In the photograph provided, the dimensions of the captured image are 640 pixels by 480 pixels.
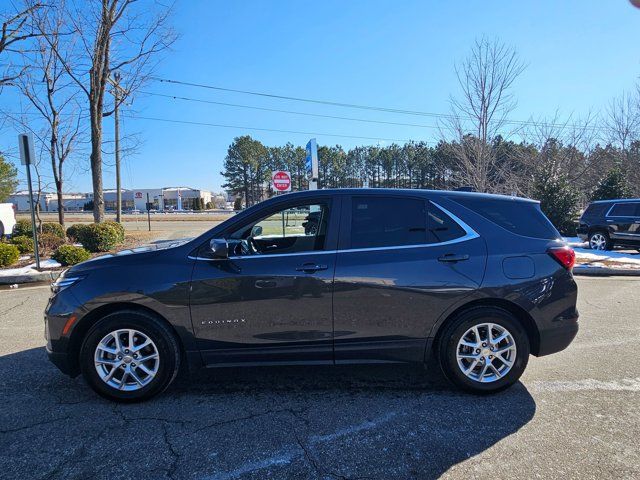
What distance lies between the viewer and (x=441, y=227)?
3561mm

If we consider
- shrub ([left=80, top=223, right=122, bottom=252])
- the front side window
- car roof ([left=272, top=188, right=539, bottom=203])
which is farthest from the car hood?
shrub ([left=80, top=223, right=122, bottom=252])

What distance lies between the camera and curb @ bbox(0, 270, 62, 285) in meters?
8.93

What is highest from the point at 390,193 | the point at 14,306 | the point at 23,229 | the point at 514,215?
the point at 390,193

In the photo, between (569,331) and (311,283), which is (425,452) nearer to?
(311,283)

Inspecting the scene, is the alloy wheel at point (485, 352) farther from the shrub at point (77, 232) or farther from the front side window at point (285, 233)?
the shrub at point (77, 232)

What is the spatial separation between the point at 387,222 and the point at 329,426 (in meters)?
1.70

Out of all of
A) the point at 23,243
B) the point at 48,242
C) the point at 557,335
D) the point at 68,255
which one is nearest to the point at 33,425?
the point at 557,335

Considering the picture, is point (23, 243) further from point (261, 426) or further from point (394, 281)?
point (394, 281)

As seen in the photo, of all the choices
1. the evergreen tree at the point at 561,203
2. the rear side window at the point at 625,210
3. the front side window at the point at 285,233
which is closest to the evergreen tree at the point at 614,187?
the evergreen tree at the point at 561,203

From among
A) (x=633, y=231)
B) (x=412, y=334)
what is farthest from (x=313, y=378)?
(x=633, y=231)

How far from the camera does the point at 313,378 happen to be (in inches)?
152

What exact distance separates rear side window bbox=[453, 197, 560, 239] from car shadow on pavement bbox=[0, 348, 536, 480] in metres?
1.41

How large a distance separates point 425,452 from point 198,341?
1.90 m

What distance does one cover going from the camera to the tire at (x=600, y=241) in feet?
42.6
